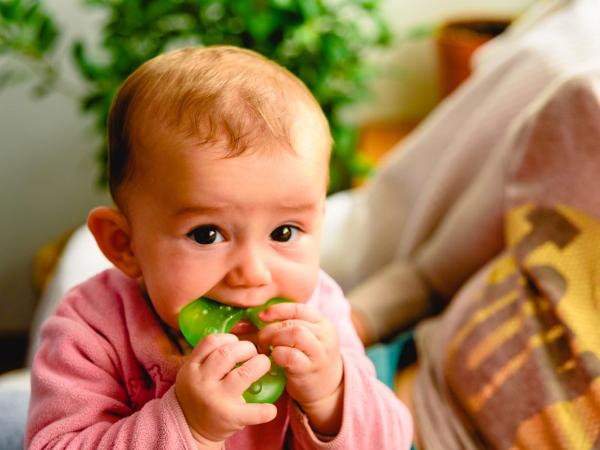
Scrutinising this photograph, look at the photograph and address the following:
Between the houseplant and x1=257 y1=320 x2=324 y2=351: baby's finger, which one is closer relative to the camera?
x1=257 y1=320 x2=324 y2=351: baby's finger

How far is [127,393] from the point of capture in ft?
2.22

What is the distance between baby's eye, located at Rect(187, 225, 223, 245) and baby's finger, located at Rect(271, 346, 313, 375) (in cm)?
10

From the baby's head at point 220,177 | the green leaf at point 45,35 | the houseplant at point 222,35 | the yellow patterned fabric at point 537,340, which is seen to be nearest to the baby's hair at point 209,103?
the baby's head at point 220,177

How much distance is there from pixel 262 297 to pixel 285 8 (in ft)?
3.12

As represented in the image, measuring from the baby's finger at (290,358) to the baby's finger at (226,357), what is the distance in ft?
0.07

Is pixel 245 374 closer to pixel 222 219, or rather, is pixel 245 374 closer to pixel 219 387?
pixel 219 387

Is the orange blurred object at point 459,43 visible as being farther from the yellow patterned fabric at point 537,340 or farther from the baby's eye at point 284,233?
the baby's eye at point 284,233

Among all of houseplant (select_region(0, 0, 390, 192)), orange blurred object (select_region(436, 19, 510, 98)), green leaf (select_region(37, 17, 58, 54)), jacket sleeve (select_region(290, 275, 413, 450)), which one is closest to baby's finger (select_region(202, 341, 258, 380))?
jacket sleeve (select_region(290, 275, 413, 450))

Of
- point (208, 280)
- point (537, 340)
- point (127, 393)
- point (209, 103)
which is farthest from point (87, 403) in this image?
point (537, 340)

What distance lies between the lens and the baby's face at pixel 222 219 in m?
0.59

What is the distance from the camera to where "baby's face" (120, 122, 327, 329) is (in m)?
0.59

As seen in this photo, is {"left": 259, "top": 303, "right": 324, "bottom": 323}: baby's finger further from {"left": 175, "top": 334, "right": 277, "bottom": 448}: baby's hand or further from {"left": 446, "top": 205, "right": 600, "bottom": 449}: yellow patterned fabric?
{"left": 446, "top": 205, "right": 600, "bottom": 449}: yellow patterned fabric

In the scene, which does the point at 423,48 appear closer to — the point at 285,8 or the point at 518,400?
the point at 285,8

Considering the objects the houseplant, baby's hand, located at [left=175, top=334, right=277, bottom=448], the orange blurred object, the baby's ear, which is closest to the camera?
baby's hand, located at [left=175, top=334, right=277, bottom=448]
